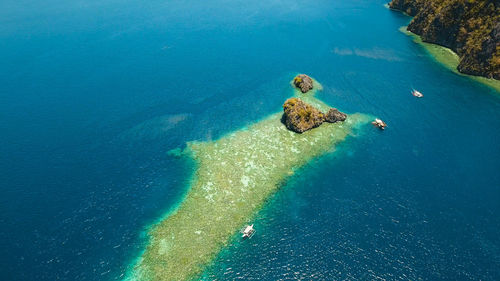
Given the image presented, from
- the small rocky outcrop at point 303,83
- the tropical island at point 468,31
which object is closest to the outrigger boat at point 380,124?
the small rocky outcrop at point 303,83

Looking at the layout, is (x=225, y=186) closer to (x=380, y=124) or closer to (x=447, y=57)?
(x=380, y=124)

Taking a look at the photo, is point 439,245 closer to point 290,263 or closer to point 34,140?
point 290,263

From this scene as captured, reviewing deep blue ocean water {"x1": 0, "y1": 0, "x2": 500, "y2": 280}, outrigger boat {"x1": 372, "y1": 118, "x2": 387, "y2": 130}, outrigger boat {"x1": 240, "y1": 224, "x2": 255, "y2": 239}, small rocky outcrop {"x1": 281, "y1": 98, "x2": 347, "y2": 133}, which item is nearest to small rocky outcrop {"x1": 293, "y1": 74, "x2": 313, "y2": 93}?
deep blue ocean water {"x1": 0, "y1": 0, "x2": 500, "y2": 280}

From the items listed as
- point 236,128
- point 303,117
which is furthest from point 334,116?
point 236,128

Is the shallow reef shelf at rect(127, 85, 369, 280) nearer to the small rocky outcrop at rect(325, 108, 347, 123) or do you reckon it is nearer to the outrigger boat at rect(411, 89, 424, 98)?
the small rocky outcrop at rect(325, 108, 347, 123)

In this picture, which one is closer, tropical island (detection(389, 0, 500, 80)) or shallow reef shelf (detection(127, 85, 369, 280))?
shallow reef shelf (detection(127, 85, 369, 280))

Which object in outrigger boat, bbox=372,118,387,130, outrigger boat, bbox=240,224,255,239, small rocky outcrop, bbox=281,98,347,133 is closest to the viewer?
outrigger boat, bbox=240,224,255,239
